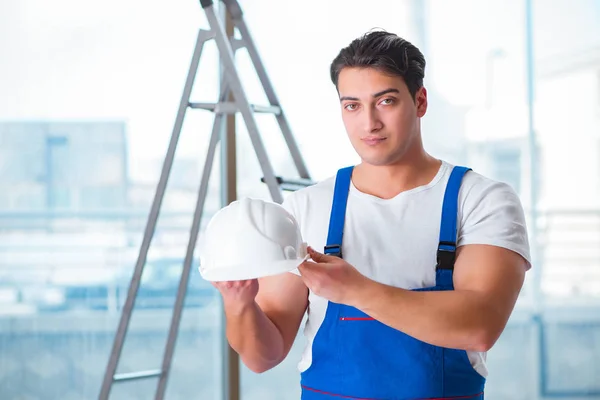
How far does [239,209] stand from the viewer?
1.31 meters

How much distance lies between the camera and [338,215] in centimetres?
160

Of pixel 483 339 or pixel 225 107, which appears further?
pixel 225 107

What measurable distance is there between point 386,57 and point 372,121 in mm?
130

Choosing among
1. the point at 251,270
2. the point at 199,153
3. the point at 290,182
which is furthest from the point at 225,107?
the point at 251,270

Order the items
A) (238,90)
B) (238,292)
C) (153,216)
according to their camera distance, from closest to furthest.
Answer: (238,292) < (238,90) < (153,216)

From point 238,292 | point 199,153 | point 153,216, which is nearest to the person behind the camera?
point 238,292

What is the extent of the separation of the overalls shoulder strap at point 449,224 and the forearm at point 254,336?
35 centimetres

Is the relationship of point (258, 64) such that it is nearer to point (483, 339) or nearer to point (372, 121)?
point (372, 121)

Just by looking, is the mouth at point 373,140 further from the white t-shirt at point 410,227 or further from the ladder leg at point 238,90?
the ladder leg at point 238,90

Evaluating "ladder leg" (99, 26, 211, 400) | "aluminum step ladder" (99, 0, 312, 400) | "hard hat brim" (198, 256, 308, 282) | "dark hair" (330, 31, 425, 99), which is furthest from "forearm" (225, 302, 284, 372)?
"ladder leg" (99, 26, 211, 400)

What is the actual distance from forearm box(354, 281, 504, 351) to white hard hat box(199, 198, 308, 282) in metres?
0.14

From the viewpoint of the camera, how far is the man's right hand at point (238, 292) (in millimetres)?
1354

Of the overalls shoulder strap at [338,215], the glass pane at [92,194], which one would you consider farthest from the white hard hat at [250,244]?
the glass pane at [92,194]

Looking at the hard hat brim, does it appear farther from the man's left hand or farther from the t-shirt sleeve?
the t-shirt sleeve
